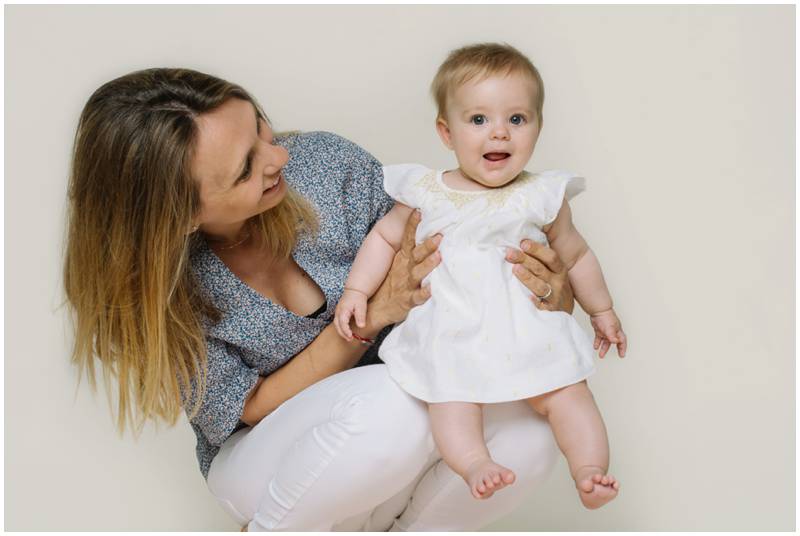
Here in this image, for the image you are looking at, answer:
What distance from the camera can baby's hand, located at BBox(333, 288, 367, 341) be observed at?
197cm

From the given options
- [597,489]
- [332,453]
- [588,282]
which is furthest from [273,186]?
[597,489]

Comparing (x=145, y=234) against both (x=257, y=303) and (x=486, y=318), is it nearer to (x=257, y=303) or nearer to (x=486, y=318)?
(x=257, y=303)

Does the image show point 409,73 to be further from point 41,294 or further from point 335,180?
point 41,294

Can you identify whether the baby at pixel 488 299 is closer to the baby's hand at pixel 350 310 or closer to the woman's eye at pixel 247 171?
the baby's hand at pixel 350 310

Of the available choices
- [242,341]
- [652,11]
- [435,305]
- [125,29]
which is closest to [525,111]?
[435,305]

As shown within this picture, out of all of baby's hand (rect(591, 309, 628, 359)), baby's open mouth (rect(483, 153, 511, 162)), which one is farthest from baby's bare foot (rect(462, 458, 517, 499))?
baby's open mouth (rect(483, 153, 511, 162))

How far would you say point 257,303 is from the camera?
2.07 metres

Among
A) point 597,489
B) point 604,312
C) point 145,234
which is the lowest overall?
point 597,489

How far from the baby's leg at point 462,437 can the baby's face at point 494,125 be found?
1.27 feet

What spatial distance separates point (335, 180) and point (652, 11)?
1.07 metres

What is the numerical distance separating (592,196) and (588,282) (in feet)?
2.57

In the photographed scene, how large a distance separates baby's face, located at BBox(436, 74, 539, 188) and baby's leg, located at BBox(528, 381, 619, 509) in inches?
14.9

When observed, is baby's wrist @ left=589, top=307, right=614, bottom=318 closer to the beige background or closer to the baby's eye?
the baby's eye

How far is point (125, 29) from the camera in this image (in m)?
2.64
